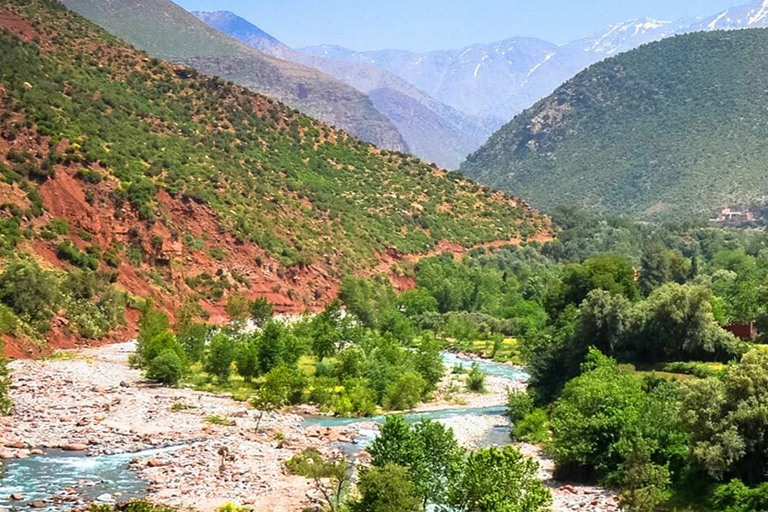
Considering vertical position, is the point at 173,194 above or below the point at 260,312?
above

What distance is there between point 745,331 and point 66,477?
45.2m

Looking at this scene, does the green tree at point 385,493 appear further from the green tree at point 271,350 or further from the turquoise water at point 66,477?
the green tree at point 271,350

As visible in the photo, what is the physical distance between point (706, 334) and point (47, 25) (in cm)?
10971

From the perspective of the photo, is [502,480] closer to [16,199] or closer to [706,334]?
[706,334]

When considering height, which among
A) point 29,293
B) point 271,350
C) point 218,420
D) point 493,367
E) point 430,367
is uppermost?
point 430,367

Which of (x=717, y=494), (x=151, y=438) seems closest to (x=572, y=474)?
(x=717, y=494)

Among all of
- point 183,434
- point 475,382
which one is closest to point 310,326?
point 475,382

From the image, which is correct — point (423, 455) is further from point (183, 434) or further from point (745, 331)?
point (745, 331)

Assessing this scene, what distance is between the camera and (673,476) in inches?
1502

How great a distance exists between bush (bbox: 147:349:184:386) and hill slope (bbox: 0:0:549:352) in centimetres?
1159

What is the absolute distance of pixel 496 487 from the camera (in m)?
28.0

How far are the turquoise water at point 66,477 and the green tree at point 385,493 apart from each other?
35.2 ft

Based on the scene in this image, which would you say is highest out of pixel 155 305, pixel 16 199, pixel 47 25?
pixel 47 25

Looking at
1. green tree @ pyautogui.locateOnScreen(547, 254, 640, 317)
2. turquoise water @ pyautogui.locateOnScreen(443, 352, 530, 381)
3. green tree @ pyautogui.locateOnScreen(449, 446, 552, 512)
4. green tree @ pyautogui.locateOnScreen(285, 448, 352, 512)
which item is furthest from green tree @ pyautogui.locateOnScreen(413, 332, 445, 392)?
green tree @ pyautogui.locateOnScreen(449, 446, 552, 512)
